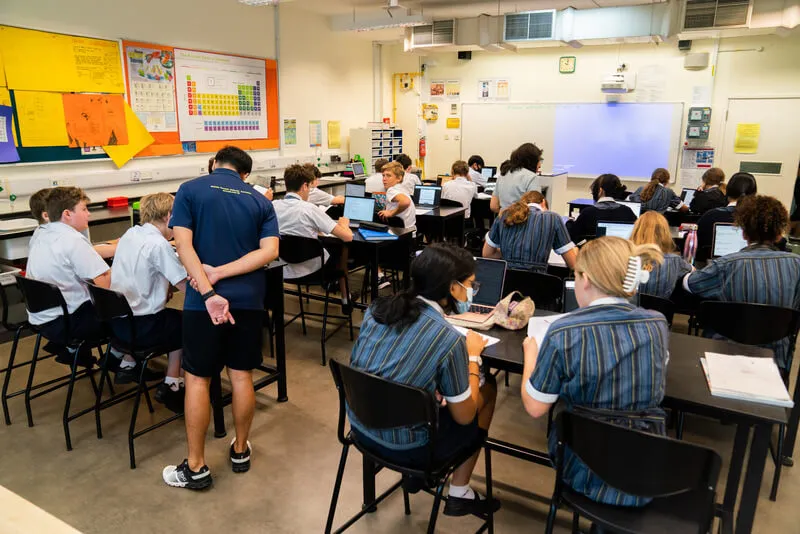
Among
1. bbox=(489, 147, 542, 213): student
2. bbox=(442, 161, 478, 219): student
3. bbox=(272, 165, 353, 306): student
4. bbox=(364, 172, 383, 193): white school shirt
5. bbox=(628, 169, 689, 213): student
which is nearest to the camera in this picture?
bbox=(272, 165, 353, 306): student

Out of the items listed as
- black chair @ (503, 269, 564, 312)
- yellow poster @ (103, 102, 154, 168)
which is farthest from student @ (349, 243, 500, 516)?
yellow poster @ (103, 102, 154, 168)

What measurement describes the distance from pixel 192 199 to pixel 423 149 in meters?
7.85

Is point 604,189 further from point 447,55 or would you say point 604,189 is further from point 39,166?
point 447,55

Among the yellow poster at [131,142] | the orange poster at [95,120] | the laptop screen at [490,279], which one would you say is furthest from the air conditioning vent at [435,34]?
the laptop screen at [490,279]

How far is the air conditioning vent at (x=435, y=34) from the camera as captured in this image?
24.9 ft

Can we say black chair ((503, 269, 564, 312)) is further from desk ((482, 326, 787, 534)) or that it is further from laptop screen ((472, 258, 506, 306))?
desk ((482, 326, 787, 534))

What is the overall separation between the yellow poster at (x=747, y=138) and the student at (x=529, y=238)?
233 inches

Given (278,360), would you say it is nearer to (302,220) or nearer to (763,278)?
(302,220)

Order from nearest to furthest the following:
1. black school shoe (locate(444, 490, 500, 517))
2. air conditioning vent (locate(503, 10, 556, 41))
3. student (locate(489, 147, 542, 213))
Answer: black school shoe (locate(444, 490, 500, 517)) → student (locate(489, 147, 542, 213)) → air conditioning vent (locate(503, 10, 556, 41))

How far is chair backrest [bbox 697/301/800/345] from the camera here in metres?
2.47

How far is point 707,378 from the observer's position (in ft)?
6.10

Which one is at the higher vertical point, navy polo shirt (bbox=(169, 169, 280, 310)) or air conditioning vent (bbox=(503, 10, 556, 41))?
air conditioning vent (bbox=(503, 10, 556, 41))

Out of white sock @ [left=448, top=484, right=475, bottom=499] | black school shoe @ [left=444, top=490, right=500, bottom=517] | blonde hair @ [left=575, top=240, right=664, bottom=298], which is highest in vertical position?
blonde hair @ [left=575, top=240, right=664, bottom=298]

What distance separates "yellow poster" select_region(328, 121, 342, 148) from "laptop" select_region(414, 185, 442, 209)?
9.35 ft
